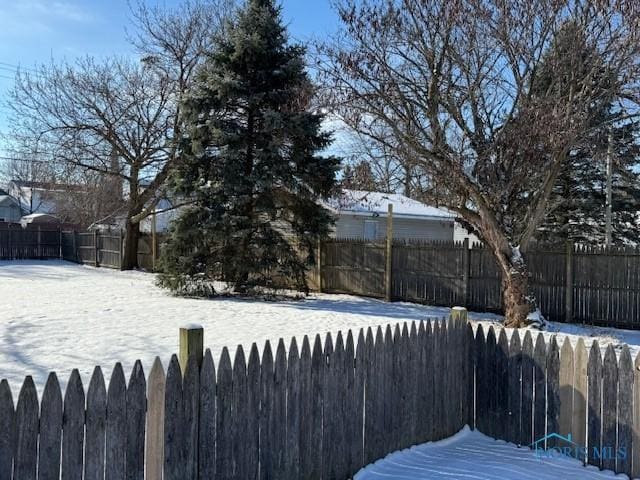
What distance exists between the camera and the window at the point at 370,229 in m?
22.2

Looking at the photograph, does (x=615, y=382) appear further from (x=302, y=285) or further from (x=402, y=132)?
(x=302, y=285)

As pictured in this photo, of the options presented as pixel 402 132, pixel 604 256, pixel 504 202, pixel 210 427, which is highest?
pixel 402 132

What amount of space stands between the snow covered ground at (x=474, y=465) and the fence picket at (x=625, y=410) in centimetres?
13

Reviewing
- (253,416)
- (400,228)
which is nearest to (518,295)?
(253,416)

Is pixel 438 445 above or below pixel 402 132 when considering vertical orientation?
below

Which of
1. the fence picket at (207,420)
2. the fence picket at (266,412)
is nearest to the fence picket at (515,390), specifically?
the fence picket at (266,412)

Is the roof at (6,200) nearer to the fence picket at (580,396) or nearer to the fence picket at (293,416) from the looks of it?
the fence picket at (293,416)

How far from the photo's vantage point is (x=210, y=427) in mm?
3191

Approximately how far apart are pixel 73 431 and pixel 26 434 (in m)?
0.20

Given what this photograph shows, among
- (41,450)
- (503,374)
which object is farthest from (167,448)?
(503,374)

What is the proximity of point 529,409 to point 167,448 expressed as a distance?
3200 millimetres

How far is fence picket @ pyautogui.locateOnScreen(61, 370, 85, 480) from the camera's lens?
101 inches

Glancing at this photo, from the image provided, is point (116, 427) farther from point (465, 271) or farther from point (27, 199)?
point (27, 199)

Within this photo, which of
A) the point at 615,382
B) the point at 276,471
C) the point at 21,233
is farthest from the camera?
the point at 21,233
